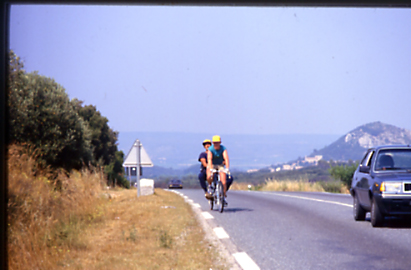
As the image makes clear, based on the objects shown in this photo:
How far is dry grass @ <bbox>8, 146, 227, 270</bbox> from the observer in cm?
808

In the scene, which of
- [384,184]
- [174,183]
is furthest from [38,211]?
[384,184]

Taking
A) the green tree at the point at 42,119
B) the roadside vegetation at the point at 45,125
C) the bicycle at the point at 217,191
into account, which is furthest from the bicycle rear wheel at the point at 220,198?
the green tree at the point at 42,119

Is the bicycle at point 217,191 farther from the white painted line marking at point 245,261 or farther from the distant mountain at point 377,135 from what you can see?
the white painted line marking at point 245,261

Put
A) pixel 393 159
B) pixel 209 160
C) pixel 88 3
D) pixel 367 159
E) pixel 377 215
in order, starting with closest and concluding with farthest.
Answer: pixel 88 3 < pixel 209 160 < pixel 377 215 < pixel 393 159 < pixel 367 159

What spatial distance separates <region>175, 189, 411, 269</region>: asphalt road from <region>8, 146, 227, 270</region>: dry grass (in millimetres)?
1392

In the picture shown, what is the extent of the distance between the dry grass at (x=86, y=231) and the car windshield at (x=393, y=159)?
3.37m

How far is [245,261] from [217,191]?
656cm

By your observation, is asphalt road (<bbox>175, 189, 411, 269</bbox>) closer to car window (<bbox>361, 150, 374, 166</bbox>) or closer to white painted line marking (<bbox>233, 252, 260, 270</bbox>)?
white painted line marking (<bbox>233, 252, 260, 270</bbox>)

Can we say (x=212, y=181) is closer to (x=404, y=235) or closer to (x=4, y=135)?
(x=4, y=135)

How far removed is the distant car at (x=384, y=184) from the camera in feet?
10.7

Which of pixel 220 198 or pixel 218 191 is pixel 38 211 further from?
pixel 220 198

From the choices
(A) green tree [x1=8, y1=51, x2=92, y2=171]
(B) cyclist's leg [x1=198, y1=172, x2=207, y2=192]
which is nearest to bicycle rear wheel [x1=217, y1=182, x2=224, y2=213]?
(B) cyclist's leg [x1=198, y1=172, x2=207, y2=192]

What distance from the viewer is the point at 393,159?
4.32 metres

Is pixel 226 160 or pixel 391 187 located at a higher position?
pixel 226 160
